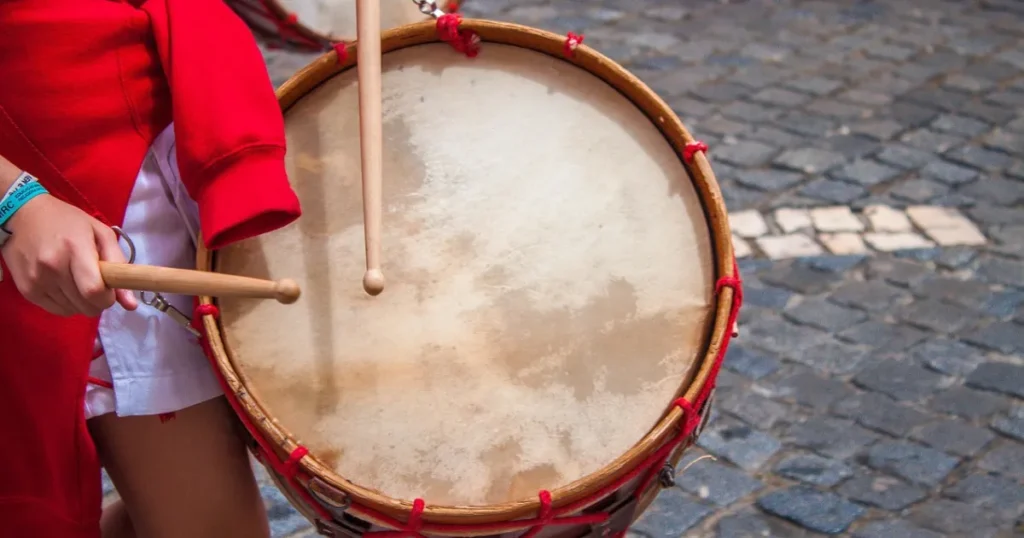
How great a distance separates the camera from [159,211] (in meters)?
1.35

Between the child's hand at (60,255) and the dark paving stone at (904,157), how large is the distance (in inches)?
132

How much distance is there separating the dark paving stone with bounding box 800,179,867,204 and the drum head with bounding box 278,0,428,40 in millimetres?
2256

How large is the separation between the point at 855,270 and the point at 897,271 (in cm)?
13

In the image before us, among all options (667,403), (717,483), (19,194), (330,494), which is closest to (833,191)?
(717,483)

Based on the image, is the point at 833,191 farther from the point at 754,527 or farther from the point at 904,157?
the point at 754,527

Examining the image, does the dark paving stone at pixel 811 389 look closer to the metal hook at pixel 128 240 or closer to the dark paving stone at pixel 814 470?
the dark paving stone at pixel 814 470

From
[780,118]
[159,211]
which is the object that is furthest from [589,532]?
[780,118]

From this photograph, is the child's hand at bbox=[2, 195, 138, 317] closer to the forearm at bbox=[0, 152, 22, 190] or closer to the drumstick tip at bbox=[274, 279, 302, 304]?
the forearm at bbox=[0, 152, 22, 190]

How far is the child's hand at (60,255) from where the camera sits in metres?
1.10

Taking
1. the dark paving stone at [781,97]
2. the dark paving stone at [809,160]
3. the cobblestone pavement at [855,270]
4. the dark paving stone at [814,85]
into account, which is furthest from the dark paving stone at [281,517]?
the dark paving stone at [814,85]

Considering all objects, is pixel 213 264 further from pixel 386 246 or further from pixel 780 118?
pixel 780 118

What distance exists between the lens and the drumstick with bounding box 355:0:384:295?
4.09 feet

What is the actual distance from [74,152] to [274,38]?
27.0 inches

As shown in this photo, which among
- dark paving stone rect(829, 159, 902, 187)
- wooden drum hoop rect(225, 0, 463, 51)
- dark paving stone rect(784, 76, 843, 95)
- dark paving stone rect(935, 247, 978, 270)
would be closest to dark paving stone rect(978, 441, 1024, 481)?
dark paving stone rect(935, 247, 978, 270)
